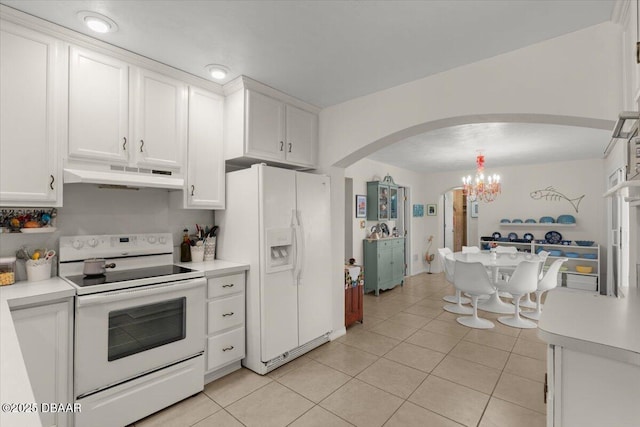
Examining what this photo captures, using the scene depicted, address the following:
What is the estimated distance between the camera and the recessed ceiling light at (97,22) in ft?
6.16

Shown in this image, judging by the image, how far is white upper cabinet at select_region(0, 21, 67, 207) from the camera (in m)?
1.85

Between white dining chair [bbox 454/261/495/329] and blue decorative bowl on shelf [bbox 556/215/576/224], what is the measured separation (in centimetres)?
330

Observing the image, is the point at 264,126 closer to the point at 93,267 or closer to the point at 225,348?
the point at 93,267

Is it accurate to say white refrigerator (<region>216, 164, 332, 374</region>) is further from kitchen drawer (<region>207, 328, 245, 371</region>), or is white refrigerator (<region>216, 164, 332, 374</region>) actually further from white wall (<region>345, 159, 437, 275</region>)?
white wall (<region>345, 159, 437, 275</region>)

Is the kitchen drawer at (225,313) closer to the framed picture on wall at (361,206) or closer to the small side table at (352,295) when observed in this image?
the small side table at (352,295)

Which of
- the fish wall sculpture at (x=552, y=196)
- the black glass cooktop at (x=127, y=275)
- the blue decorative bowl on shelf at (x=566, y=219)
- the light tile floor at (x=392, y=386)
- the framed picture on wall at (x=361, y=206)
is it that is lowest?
the light tile floor at (x=392, y=386)

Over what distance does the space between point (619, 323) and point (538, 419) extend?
1319 mm

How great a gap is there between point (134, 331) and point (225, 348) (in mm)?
778

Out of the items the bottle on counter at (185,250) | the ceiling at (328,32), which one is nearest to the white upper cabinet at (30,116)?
the ceiling at (328,32)

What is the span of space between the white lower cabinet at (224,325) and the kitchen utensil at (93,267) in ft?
2.48

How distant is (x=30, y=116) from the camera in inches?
76.2

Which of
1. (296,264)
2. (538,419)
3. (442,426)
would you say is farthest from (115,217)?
(538,419)

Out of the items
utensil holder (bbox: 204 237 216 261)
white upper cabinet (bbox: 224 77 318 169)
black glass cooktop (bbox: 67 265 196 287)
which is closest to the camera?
black glass cooktop (bbox: 67 265 196 287)

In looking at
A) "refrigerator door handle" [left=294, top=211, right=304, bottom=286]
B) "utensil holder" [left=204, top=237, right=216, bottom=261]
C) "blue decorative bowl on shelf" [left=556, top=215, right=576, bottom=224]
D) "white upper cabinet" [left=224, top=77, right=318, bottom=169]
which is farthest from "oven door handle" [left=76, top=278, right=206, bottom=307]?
"blue decorative bowl on shelf" [left=556, top=215, right=576, bottom=224]
